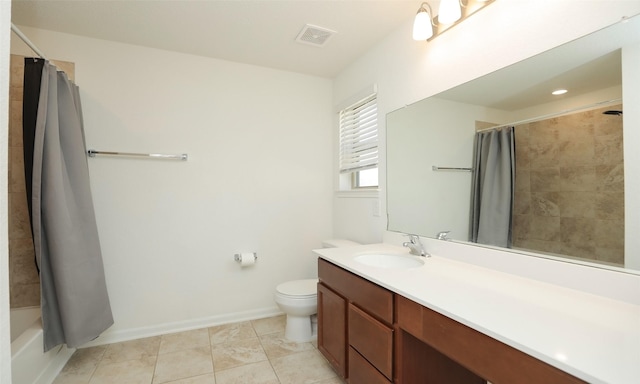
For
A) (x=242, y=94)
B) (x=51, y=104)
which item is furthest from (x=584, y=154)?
(x=51, y=104)

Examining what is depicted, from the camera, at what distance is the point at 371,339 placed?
54.1 inches

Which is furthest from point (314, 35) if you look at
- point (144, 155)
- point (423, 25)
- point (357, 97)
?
point (144, 155)

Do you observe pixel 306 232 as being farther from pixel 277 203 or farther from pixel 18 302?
pixel 18 302

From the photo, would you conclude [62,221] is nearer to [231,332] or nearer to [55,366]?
[55,366]

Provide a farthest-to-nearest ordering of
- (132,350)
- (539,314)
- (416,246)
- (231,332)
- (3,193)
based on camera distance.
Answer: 1. (231,332)
2. (132,350)
3. (416,246)
4. (539,314)
5. (3,193)

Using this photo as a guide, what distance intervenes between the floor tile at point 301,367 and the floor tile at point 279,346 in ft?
0.17

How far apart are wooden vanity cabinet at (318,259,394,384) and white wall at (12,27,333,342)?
38.7 inches

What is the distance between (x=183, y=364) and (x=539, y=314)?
204 centimetres

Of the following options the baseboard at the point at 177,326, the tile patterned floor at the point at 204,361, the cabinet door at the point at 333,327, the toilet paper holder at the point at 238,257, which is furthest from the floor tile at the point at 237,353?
the toilet paper holder at the point at 238,257

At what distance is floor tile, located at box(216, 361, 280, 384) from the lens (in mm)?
1760

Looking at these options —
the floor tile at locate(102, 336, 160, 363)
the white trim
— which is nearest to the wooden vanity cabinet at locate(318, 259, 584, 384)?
the floor tile at locate(102, 336, 160, 363)

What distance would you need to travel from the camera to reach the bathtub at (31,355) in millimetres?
1497

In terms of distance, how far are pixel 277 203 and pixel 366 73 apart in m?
1.37

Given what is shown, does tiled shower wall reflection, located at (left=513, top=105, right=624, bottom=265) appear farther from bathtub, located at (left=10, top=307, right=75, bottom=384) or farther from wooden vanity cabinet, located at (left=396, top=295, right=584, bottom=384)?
bathtub, located at (left=10, top=307, right=75, bottom=384)
